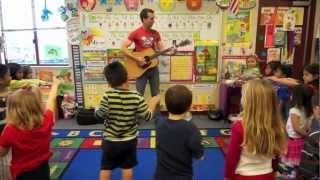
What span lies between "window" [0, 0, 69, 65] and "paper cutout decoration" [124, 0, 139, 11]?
102 cm

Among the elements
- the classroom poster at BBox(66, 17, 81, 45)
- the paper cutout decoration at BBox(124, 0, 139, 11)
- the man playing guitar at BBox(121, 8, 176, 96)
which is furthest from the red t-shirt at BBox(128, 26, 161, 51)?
the classroom poster at BBox(66, 17, 81, 45)

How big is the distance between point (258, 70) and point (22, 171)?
359cm

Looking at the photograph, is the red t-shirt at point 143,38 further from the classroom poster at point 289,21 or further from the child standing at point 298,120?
the child standing at point 298,120

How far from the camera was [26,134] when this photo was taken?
174 cm

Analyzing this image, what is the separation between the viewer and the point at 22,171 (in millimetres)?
1821

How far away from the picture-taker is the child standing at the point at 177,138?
1637 mm

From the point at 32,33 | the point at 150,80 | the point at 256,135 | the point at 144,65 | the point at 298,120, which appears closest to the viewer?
the point at 256,135

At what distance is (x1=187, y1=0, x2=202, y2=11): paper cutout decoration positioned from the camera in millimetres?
4359

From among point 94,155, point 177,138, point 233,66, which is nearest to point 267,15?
point 233,66

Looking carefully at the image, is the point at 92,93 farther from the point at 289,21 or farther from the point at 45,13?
the point at 289,21

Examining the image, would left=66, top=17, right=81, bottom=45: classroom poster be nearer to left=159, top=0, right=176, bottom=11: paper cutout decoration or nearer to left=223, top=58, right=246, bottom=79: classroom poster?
left=159, top=0, right=176, bottom=11: paper cutout decoration

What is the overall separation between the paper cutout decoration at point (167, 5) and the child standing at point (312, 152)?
2598 millimetres

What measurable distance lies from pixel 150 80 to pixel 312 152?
2.47 metres

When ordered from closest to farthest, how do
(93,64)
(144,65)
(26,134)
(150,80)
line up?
(26,134)
(144,65)
(150,80)
(93,64)
